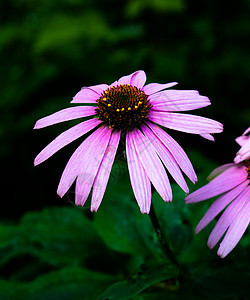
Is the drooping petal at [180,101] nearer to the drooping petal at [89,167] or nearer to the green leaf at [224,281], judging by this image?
the drooping petal at [89,167]

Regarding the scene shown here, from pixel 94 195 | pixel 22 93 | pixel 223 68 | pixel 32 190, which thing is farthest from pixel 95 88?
pixel 223 68

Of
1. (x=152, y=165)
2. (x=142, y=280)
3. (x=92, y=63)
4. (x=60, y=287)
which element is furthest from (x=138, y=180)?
(x=92, y=63)

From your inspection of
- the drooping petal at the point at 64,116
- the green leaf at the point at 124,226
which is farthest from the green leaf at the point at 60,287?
the drooping petal at the point at 64,116

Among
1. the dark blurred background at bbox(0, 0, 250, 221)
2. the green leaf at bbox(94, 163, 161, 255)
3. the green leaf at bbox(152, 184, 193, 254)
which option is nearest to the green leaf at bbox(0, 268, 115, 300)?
the green leaf at bbox(94, 163, 161, 255)

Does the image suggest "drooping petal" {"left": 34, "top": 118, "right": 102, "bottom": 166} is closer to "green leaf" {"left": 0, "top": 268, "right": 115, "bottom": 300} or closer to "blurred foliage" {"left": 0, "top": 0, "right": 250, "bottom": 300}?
"blurred foliage" {"left": 0, "top": 0, "right": 250, "bottom": 300}

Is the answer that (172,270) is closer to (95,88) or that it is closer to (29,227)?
(95,88)

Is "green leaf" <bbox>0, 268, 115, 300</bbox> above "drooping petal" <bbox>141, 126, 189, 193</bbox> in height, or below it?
below
